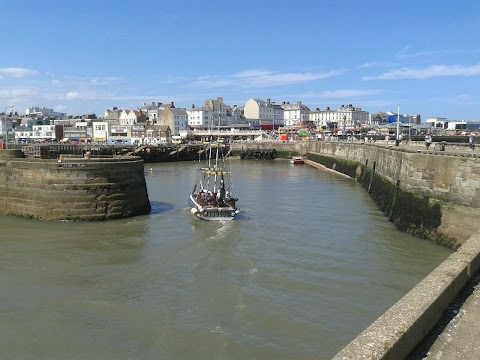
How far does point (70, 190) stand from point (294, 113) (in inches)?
6683

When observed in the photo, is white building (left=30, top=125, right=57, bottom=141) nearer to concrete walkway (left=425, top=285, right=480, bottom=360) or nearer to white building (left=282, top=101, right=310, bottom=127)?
white building (left=282, top=101, right=310, bottom=127)

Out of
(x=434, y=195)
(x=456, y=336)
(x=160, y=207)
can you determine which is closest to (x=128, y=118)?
(x=160, y=207)

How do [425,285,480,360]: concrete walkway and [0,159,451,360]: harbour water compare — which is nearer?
[425,285,480,360]: concrete walkway

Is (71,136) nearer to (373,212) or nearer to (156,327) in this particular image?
(373,212)

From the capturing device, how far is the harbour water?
11.0 meters

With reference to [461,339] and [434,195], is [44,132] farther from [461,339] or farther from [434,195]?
[461,339]

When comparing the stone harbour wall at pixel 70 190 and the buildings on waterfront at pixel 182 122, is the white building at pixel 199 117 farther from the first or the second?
the stone harbour wall at pixel 70 190

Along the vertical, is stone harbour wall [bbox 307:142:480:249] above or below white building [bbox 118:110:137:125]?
below

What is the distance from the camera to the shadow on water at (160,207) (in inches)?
1100

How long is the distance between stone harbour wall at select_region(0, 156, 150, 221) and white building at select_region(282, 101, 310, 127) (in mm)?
165528

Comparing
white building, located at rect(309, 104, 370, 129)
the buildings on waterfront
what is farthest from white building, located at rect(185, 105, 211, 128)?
white building, located at rect(309, 104, 370, 129)

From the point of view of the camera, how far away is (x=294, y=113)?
615 feet

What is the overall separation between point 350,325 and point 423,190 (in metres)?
13.3

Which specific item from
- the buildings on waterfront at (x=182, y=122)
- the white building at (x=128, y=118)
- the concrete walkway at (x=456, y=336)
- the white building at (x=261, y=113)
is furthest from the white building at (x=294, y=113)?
the concrete walkway at (x=456, y=336)
